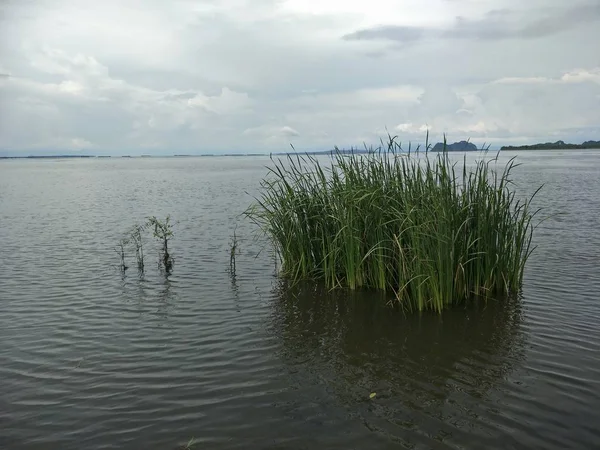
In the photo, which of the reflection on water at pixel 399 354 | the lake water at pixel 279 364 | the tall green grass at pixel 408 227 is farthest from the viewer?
the tall green grass at pixel 408 227

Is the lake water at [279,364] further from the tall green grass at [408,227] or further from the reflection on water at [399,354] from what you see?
the tall green grass at [408,227]

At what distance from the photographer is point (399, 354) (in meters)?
6.94

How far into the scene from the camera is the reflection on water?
5414mm

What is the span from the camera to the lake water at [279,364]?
16.5 feet

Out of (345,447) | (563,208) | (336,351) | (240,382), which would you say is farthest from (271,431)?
(563,208)

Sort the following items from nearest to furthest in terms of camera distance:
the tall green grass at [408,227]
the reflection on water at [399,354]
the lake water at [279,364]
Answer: the lake water at [279,364]
the reflection on water at [399,354]
the tall green grass at [408,227]

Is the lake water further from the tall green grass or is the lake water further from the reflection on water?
the tall green grass

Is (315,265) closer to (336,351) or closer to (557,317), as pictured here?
(336,351)

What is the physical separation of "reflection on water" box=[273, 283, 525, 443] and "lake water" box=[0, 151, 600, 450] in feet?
0.10

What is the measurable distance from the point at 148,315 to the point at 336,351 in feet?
12.1

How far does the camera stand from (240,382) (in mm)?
6148

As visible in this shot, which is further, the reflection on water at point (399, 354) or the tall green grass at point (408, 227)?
the tall green grass at point (408, 227)

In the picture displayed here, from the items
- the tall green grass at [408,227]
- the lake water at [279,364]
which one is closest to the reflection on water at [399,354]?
the lake water at [279,364]

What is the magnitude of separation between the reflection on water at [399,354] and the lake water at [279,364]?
0.03 meters
